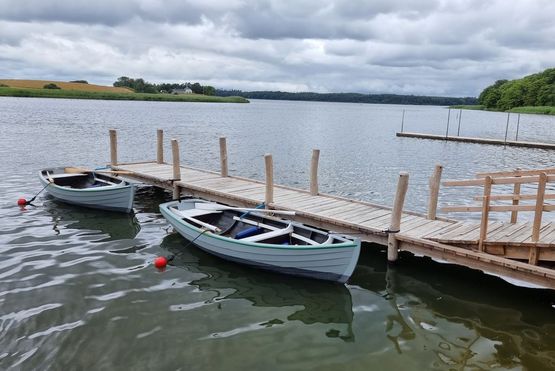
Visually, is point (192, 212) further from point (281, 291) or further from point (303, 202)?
point (281, 291)

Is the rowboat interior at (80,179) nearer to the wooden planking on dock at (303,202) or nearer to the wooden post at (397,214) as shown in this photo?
the wooden planking on dock at (303,202)

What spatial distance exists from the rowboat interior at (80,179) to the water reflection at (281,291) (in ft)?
22.3

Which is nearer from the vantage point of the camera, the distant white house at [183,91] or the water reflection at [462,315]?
the water reflection at [462,315]

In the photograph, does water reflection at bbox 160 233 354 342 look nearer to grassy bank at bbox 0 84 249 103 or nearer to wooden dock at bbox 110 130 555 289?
wooden dock at bbox 110 130 555 289

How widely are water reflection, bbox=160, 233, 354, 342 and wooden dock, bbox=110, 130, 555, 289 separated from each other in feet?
6.43

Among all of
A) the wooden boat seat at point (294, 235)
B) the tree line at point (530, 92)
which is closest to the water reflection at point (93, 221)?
the wooden boat seat at point (294, 235)

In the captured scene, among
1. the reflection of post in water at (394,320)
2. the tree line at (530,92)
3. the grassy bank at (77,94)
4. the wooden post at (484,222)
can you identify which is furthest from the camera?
the tree line at (530,92)

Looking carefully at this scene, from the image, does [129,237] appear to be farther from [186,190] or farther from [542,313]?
[542,313]

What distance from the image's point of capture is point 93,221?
13.7 meters

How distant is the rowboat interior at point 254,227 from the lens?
10.1 m

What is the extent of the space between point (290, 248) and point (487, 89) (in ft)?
535

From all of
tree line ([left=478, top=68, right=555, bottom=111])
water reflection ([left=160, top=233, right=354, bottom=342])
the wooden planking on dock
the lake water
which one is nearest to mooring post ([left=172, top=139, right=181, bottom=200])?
the wooden planking on dock

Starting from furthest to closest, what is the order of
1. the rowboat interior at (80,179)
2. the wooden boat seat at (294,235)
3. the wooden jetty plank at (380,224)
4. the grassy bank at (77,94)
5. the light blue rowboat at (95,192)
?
the grassy bank at (77,94) → the rowboat interior at (80,179) → the light blue rowboat at (95,192) → the wooden boat seat at (294,235) → the wooden jetty plank at (380,224)

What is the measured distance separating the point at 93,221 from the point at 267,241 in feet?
21.0
